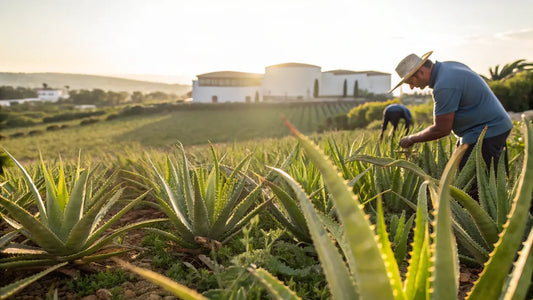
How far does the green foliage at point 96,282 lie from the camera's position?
1.79 metres

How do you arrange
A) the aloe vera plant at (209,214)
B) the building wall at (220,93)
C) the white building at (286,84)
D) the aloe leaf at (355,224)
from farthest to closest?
the white building at (286,84) → the building wall at (220,93) → the aloe vera plant at (209,214) → the aloe leaf at (355,224)

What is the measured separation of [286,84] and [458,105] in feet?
196

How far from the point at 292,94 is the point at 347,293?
6205 cm

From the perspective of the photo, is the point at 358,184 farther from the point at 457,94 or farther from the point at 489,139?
the point at 489,139

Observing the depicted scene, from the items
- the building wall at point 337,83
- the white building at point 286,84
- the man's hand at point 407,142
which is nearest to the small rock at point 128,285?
the man's hand at point 407,142

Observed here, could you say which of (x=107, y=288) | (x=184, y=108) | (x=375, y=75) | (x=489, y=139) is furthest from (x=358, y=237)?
(x=375, y=75)

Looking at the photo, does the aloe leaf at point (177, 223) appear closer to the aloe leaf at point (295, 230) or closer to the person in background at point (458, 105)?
the aloe leaf at point (295, 230)

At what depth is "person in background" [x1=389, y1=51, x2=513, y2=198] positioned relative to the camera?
10.6ft

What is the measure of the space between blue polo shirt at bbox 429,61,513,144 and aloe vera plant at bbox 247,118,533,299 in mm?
2224

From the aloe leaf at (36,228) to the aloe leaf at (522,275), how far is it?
6.50 feet

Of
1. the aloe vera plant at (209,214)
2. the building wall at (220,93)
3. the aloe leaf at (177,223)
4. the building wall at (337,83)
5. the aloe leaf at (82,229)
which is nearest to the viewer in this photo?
the aloe leaf at (82,229)

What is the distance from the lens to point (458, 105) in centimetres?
336

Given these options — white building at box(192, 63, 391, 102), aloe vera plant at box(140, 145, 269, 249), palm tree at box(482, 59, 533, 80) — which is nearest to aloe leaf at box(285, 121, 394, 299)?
aloe vera plant at box(140, 145, 269, 249)

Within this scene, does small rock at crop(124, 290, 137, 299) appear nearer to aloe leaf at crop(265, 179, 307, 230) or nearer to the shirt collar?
aloe leaf at crop(265, 179, 307, 230)
